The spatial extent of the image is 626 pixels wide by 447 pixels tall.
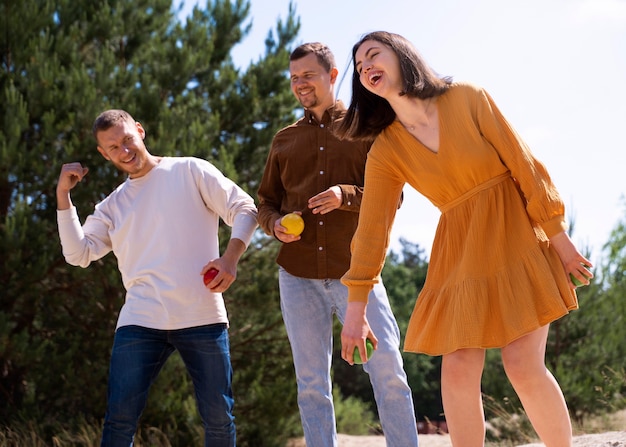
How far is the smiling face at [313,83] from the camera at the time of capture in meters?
3.87

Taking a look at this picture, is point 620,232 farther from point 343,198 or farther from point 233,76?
point 343,198

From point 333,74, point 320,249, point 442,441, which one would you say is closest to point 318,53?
point 333,74

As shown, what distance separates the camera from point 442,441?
31.6 ft

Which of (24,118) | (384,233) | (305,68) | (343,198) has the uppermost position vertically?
(24,118)

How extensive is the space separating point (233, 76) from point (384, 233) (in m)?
7.50

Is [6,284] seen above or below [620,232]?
below

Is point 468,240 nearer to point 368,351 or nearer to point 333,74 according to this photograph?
point 368,351

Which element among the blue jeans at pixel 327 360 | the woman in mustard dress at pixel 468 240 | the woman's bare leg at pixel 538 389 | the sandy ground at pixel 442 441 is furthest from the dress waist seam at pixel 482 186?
the sandy ground at pixel 442 441

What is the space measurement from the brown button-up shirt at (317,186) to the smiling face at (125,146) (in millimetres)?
641

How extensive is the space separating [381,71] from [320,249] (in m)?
1.09

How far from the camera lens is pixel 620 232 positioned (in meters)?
28.0

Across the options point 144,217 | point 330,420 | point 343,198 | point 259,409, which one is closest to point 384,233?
point 343,198

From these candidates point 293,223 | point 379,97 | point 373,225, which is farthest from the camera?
point 293,223

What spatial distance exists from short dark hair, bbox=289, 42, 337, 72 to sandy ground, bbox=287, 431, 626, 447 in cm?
255
